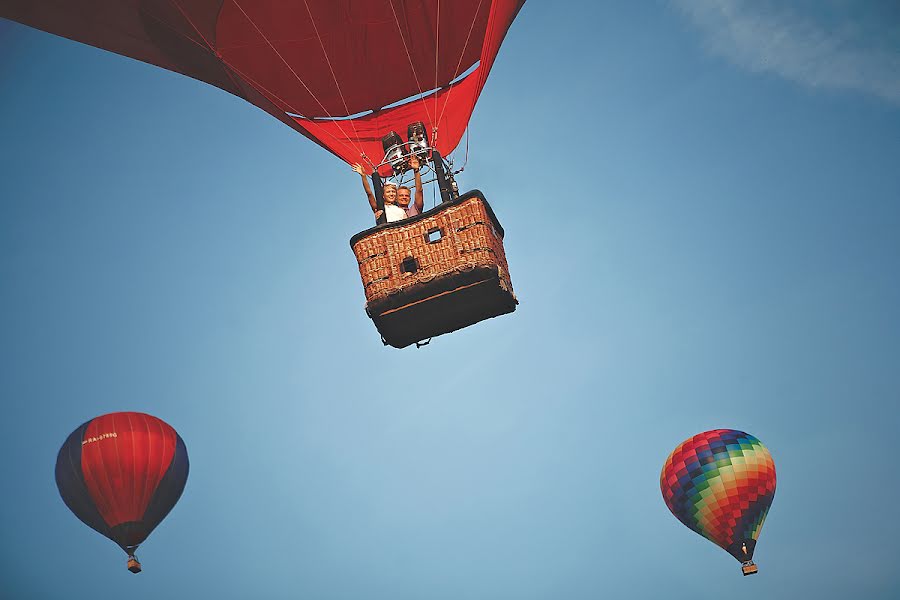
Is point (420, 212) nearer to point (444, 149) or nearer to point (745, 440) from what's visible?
point (444, 149)

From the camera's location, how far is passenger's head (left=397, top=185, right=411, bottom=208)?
17.7 feet

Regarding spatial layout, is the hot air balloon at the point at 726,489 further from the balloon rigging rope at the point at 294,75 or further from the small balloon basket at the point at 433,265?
the small balloon basket at the point at 433,265

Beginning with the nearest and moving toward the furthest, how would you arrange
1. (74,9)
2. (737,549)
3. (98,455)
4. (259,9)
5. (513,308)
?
(513,308)
(74,9)
(259,9)
(98,455)
(737,549)

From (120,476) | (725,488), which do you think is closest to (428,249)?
(120,476)

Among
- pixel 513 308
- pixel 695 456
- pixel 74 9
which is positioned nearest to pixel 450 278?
pixel 513 308

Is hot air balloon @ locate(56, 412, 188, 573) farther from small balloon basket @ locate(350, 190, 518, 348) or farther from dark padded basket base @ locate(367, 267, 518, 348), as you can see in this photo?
small balloon basket @ locate(350, 190, 518, 348)

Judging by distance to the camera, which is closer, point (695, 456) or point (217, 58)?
point (217, 58)

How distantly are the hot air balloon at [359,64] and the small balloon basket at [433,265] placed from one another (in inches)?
0.4

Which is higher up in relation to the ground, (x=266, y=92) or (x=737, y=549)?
(x=266, y=92)

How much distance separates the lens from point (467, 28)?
666 cm

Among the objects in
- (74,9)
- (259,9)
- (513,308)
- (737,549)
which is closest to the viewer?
(513,308)

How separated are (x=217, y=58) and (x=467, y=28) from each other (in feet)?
5.56

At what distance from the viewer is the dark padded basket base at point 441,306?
4977mm

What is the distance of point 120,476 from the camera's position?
33.7 feet
